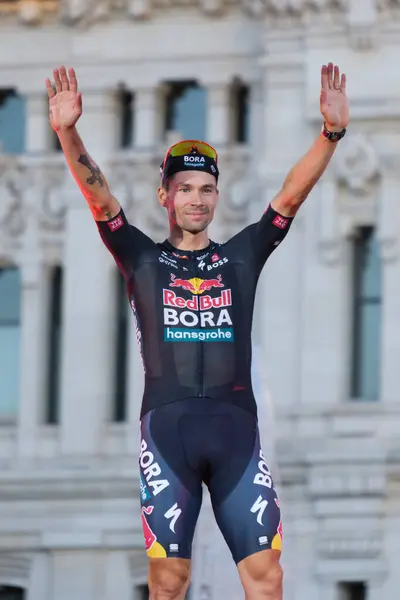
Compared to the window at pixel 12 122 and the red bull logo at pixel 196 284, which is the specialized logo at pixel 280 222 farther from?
the window at pixel 12 122

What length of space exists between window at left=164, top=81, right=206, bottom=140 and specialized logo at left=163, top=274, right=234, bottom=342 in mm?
28093

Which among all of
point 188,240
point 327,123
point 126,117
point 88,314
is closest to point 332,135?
point 327,123

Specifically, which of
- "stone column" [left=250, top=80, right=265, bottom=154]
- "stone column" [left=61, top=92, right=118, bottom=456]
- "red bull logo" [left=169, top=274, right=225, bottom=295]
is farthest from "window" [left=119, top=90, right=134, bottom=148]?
"red bull logo" [left=169, top=274, right=225, bottom=295]

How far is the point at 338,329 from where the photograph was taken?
3672cm

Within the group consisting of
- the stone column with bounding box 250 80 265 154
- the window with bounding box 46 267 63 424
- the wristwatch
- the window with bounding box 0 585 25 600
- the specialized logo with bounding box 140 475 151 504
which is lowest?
the specialized logo with bounding box 140 475 151 504

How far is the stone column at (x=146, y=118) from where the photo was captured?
38.5 m

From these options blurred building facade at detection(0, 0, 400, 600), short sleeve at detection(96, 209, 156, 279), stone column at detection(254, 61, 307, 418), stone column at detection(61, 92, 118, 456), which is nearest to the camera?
short sleeve at detection(96, 209, 156, 279)

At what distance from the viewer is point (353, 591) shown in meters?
36.9

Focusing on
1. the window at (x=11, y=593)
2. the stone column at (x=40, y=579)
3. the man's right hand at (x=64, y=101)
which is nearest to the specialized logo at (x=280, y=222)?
the man's right hand at (x=64, y=101)

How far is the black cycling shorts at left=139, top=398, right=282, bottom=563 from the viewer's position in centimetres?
1005

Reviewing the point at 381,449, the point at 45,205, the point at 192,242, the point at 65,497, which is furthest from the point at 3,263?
the point at 192,242

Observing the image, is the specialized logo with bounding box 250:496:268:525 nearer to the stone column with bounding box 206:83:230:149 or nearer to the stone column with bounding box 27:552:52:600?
the stone column with bounding box 27:552:52:600

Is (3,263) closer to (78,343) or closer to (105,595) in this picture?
(78,343)

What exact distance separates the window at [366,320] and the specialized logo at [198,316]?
26.7 meters
